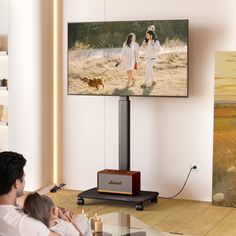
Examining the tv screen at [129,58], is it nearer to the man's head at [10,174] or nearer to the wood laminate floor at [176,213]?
the wood laminate floor at [176,213]

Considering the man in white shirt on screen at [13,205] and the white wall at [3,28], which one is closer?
the man in white shirt on screen at [13,205]

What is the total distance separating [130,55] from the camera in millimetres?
6797

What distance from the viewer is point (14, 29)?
291 inches

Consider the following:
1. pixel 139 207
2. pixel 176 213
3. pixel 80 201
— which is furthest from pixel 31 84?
pixel 176 213

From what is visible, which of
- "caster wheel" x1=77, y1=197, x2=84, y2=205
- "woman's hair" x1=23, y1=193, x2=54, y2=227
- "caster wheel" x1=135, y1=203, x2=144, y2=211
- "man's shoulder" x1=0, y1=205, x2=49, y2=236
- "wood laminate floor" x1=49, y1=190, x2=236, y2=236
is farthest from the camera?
"caster wheel" x1=77, y1=197, x2=84, y2=205

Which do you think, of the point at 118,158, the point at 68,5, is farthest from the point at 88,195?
the point at 68,5

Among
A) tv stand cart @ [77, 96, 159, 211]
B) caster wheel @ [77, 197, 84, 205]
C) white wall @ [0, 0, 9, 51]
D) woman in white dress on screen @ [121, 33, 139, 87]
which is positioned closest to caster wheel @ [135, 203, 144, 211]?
tv stand cart @ [77, 96, 159, 211]

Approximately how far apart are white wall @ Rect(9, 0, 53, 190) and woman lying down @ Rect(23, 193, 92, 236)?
3.51 metres

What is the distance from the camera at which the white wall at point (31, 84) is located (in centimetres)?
734

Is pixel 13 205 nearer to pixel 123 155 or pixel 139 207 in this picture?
pixel 139 207

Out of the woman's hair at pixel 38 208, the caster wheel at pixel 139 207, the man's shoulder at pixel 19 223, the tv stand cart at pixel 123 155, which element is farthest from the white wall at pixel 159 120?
the man's shoulder at pixel 19 223

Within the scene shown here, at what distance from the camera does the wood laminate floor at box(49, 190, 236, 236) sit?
5871 millimetres

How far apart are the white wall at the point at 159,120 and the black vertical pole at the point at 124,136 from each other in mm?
342

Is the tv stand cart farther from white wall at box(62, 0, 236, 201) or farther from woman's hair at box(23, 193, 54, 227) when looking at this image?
woman's hair at box(23, 193, 54, 227)
